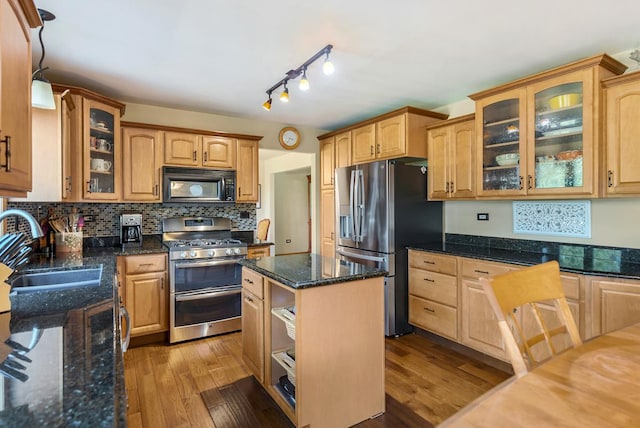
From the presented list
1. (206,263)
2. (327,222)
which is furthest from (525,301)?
(327,222)

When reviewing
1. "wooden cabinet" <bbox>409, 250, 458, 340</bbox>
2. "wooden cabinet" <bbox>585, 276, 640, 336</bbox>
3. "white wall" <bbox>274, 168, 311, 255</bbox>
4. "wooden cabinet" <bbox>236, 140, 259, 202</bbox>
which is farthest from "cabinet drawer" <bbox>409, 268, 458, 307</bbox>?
"white wall" <bbox>274, 168, 311, 255</bbox>

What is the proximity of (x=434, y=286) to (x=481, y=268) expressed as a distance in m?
0.51

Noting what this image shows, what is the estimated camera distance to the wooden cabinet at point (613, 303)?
1.95 m

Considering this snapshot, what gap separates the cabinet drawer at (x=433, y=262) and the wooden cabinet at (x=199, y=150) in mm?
2203

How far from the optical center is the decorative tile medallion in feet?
8.58

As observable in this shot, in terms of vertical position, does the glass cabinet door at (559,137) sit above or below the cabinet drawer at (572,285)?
above

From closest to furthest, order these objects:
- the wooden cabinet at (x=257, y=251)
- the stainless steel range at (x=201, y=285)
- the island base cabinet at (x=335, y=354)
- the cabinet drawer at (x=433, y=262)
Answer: the island base cabinet at (x=335, y=354) < the cabinet drawer at (x=433, y=262) < the stainless steel range at (x=201, y=285) < the wooden cabinet at (x=257, y=251)

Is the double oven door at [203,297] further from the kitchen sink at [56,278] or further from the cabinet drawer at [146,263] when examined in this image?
the kitchen sink at [56,278]

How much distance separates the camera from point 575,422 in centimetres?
73

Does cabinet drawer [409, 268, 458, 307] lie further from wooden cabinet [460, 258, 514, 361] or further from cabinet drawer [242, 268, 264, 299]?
cabinet drawer [242, 268, 264, 299]

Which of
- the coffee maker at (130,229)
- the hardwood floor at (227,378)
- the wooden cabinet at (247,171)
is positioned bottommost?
the hardwood floor at (227,378)

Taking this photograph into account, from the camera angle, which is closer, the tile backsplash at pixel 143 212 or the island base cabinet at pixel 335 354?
the island base cabinet at pixel 335 354

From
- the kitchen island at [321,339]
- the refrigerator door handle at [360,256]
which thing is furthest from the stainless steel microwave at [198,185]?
the kitchen island at [321,339]

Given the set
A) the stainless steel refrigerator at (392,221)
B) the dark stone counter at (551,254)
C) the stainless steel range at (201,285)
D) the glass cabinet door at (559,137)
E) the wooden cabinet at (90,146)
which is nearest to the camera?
the dark stone counter at (551,254)
